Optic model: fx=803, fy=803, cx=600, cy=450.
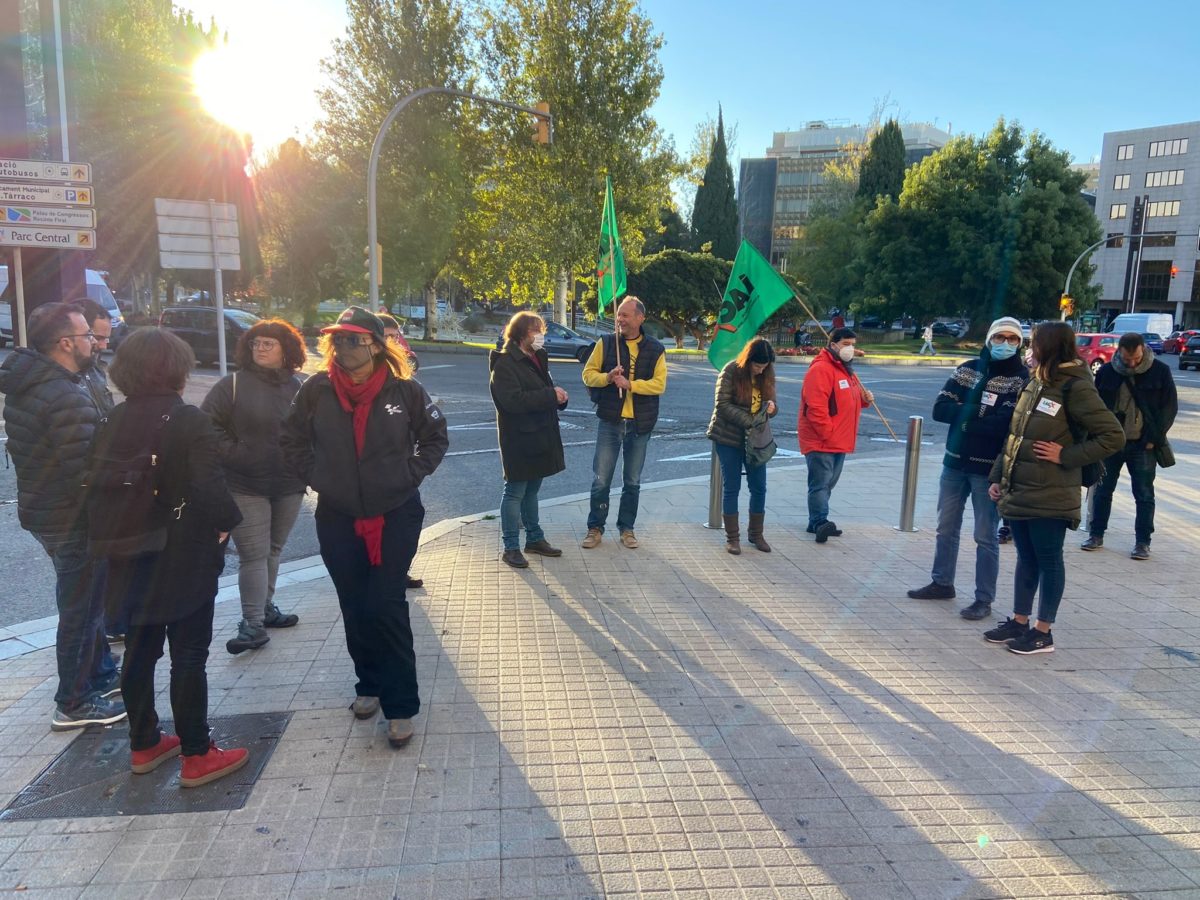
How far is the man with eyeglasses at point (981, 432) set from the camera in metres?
4.99

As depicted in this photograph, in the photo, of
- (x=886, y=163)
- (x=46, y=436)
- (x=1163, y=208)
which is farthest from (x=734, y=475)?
(x=1163, y=208)

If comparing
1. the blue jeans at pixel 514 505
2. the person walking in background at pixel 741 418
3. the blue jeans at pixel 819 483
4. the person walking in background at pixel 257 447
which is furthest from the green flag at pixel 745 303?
the person walking in background at pixel 257 447

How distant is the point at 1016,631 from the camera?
4.68 meters

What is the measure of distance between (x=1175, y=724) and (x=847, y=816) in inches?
77.0

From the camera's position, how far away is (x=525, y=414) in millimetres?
5723

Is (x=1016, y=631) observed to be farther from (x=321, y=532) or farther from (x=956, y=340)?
(x=956, y=340)

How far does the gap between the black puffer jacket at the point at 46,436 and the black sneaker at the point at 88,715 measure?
0.79 meters

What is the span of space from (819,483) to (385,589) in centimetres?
465

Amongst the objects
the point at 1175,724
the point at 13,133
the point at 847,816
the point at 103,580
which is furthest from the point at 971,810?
the point at 13,133

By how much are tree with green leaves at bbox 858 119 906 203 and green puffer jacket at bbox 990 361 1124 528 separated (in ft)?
173

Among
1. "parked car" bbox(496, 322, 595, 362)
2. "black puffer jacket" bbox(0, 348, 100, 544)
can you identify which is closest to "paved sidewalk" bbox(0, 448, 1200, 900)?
"black puffer jacket" bbox(0, 348, 100, 544)

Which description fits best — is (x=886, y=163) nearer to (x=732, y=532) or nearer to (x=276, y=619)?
(x=732, y=532)

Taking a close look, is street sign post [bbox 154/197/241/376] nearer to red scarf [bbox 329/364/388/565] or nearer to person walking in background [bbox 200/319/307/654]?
person walking in background [bbox 200/319/307/654]

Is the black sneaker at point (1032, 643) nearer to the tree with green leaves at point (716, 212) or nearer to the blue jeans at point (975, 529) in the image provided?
the blue jeans at point (975, 529)
